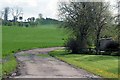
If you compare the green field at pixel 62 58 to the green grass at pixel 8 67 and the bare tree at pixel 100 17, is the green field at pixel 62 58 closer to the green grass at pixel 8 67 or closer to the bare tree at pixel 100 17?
the green grass at pixel 8 67

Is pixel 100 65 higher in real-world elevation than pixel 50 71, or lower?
lower

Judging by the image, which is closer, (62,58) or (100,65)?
(100,65)

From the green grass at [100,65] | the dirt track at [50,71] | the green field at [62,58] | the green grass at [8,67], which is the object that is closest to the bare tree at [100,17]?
the green field at [62,58]

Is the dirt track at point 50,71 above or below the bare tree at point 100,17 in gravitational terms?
below

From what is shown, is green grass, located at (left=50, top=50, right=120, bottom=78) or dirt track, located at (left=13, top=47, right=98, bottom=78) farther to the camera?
green grass, located at (left=50, top=50, right=120, bottom=78)

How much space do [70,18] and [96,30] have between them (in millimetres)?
6141

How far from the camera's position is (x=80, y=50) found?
58719 mm

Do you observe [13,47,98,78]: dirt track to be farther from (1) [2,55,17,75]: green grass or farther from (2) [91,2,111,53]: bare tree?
(2) [91,2,111,53]: bare tree

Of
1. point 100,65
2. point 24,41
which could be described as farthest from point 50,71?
point 24,41

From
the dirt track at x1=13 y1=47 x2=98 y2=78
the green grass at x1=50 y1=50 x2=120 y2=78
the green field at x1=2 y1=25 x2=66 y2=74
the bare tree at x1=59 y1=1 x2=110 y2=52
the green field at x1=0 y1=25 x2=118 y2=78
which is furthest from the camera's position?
the green field at x1=2 y1=25 x2=66 y2=74

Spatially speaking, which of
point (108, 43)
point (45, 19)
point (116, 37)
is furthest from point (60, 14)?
point (45, 19)

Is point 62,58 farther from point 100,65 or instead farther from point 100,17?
point 100,17

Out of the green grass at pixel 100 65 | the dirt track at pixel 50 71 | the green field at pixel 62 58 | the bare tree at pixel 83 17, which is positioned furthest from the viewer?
the bare tree at pixel 83 17

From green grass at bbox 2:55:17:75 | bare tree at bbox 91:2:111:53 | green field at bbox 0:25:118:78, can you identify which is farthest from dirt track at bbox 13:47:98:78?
bare tree at bbox 91:2:111:53
